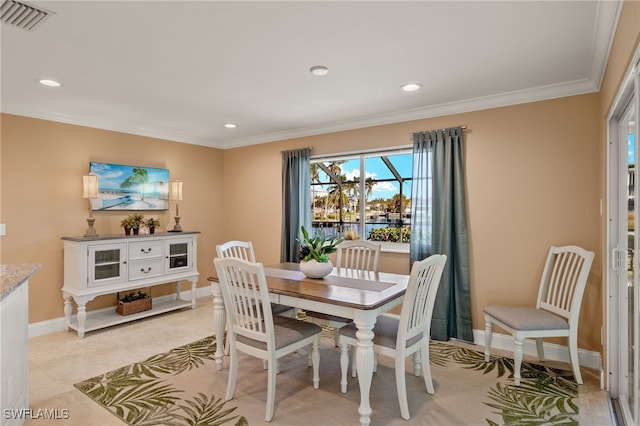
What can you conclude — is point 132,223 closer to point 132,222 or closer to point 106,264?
point 132,222

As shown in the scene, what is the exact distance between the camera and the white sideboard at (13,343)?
1.82m

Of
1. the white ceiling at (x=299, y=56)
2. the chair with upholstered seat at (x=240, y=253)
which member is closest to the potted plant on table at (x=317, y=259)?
the chair with upholstered seat at (x=240, y=253)

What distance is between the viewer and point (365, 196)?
441 cm

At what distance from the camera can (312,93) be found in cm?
328

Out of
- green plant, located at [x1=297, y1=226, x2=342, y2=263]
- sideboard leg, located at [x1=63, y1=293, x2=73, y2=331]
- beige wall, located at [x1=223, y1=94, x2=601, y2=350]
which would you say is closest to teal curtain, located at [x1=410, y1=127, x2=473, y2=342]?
beige wall, located at [x1=223, y1=94, x2=601, y2=350]

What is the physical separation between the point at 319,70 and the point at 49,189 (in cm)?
330

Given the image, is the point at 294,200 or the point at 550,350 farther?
the point at 294,200

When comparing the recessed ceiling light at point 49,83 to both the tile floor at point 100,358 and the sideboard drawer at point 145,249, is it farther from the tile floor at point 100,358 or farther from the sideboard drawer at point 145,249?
the tile floor at point 100,358

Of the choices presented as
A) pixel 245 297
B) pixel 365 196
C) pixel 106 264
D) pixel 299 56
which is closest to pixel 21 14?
pixel 299 56

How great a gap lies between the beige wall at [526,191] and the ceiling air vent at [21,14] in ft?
10.4

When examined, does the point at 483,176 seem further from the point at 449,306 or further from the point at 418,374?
the point at 418,374

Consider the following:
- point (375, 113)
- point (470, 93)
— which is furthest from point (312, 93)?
point (470, 93)

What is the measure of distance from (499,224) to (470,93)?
1.26m

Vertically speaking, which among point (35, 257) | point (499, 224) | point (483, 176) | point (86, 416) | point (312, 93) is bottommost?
point (86, 416)
